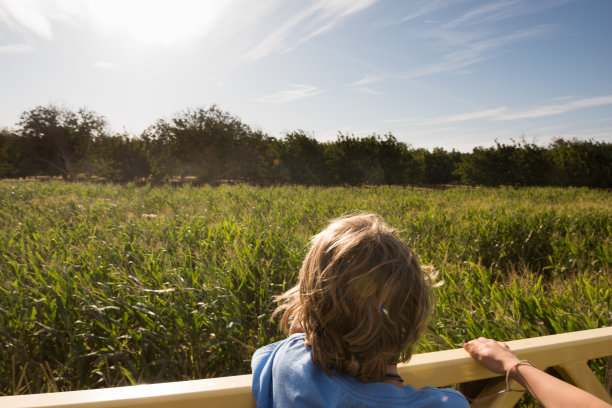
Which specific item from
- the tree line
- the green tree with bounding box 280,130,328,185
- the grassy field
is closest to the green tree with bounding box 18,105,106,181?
the tree line

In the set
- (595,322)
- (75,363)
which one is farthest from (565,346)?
(75,363)

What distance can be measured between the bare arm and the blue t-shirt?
29 cm

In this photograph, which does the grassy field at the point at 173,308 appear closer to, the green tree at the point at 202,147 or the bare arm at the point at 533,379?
the bare arm at the point at 533,379

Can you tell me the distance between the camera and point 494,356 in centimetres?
117

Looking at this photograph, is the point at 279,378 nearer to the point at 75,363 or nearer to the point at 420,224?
the point at 75,363

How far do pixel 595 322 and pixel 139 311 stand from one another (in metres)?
3.10

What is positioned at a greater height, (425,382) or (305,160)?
(305,160)

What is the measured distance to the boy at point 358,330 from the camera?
0.92 m

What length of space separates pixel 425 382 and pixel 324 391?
0.41m

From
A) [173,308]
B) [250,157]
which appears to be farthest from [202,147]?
[173,308]

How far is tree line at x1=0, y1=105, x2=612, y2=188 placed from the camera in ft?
81.6

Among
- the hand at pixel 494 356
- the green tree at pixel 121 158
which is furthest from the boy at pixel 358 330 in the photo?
the green tree at pixel 121 158

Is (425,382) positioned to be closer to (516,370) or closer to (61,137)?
(516,370)

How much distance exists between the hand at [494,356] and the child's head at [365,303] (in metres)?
0.33
